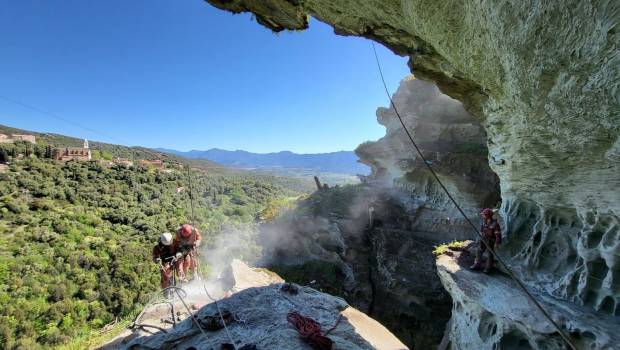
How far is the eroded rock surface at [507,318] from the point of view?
543 cm

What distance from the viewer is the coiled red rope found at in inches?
186

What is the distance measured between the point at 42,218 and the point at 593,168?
57398 millimetres

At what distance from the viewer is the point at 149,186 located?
201 ft

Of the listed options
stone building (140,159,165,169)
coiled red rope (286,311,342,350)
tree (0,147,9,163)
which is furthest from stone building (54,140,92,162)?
coiled red rope (286,311,342,350)

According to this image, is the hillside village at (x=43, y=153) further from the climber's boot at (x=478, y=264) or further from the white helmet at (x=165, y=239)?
the climber's boot at (x=478, y=264)

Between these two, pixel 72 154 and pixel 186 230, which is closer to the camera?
pixel 186 230

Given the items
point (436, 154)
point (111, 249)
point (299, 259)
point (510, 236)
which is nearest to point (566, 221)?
point (510, 236)

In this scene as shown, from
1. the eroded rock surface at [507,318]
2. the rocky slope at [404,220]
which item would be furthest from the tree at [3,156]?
the eroded rock surface at [507,318]

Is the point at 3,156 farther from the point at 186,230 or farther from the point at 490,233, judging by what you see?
the point at 490,233

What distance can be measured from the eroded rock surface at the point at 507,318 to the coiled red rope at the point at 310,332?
407 cm

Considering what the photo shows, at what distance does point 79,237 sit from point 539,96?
170ft

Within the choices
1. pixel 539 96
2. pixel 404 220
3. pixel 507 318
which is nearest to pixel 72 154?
pixel 404 220

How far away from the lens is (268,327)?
534 centimetres

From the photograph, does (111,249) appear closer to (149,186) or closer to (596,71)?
(149,186)
